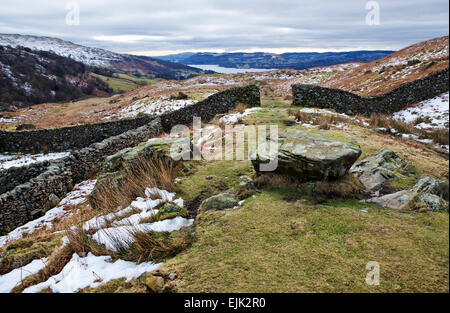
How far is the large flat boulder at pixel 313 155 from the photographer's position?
500 cm

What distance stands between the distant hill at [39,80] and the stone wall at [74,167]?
182ft

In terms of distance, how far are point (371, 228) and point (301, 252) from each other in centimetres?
123

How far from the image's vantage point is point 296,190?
5.36 m

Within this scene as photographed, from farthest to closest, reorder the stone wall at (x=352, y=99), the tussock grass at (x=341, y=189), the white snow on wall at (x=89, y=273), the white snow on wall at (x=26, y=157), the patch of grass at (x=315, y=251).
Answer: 1. the white snow on wall at (x=26, y=157)
2. the stone wall at (x=352, y=99)
3. the tussock grass at (x=341, y=189)
4. the white snow on wall at (x=89, y=273)
5. the patch of grass at (x=315, y=251)

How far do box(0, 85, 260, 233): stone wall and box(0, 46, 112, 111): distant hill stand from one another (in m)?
55.4

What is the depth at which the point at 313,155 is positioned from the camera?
5145mm

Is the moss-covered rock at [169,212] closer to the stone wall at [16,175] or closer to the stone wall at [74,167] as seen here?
the stone wall at [74,167]

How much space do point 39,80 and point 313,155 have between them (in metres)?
94.4

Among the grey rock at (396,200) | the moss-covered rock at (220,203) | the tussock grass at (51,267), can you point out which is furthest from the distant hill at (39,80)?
the grey rock at (396,200)

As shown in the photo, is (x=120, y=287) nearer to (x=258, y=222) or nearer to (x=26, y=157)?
(x=258, y=222)

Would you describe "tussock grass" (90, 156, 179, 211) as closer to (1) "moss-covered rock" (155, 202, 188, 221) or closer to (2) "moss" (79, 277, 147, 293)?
(1) "moss-covered rock" (155, 202, 188, 221)

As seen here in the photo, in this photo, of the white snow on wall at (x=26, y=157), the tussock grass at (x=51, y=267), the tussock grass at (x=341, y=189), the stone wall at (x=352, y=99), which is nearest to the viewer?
the tussock grass at (x=51, y=267)
